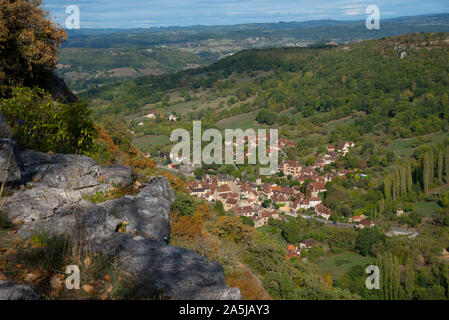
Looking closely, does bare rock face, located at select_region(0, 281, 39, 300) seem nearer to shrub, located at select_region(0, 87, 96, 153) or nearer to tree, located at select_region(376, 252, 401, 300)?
shrub, located at select_region(0, 87, 96, 153)

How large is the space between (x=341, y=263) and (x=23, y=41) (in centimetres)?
2550

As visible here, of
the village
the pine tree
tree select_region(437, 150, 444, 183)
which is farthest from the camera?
tree select_region(437, 150, 444, 183)

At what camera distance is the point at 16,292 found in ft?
10.1

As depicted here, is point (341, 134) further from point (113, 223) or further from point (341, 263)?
point (113, 223)

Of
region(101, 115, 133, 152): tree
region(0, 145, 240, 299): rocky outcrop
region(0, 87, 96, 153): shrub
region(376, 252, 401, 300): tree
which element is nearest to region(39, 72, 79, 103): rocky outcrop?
region(101, 115, 133, 152): tree

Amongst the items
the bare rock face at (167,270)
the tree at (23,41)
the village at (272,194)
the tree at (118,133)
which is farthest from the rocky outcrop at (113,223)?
the village at (272,194)

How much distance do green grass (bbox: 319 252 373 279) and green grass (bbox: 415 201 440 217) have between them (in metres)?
12.4

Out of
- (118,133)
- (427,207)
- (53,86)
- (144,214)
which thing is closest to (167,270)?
(144,214)

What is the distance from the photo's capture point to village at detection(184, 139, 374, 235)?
116 ft

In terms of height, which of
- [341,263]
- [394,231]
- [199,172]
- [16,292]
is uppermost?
[16,292]

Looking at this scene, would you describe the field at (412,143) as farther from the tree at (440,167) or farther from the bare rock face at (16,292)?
the bare rock face at (16,292)

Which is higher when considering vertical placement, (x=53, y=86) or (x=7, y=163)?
(x=53, y=86)
